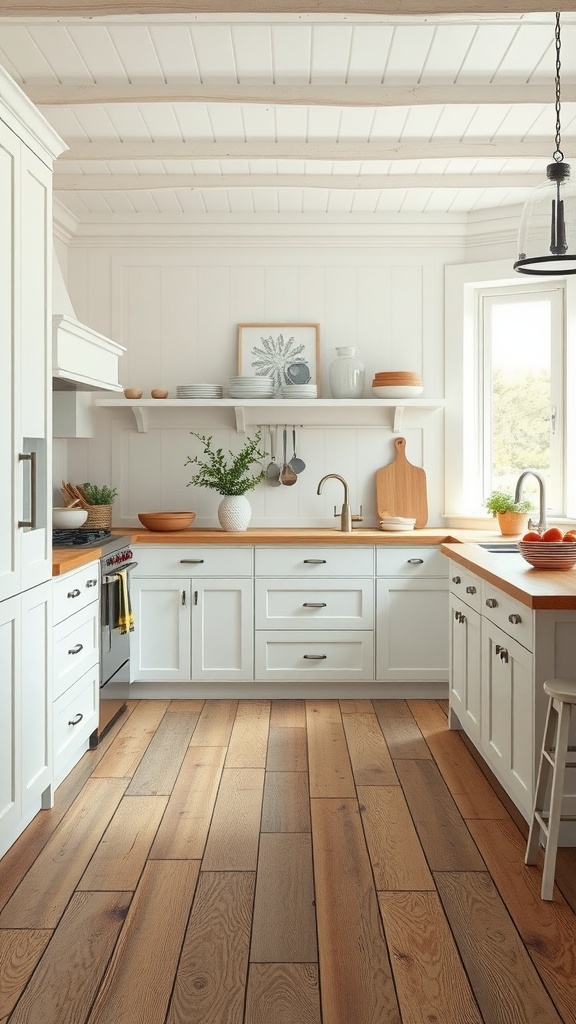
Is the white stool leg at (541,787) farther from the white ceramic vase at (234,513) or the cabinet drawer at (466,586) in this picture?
the white ceramic vase at (234,513)

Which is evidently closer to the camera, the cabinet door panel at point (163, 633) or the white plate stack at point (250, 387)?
the cabinet door panel at point (163, 633)

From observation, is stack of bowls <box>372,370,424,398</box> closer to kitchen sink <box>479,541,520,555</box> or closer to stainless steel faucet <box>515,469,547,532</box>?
stainless steel faucet <box>515,469,547,532</box>

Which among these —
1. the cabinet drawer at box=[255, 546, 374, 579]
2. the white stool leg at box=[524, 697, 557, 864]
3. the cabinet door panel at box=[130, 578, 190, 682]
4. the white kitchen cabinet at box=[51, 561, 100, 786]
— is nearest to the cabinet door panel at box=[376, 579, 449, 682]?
the cabinet drawer at box=[255, 546, 374, 579]

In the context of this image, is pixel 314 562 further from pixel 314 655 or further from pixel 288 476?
pixel 288 476

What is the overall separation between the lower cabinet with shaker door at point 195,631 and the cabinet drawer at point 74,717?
802 millimetres

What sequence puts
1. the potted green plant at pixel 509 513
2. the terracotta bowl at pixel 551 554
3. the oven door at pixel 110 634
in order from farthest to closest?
the potted green plant at pixel 509 513 < the oven door at pixel 110 634 < the terracotta bowl at pixel 551 554

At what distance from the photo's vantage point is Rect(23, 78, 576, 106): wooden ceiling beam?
350cm

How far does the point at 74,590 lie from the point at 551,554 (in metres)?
1.90

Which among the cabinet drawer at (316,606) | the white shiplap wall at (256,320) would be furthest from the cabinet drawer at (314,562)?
the white shiplap wall at (256,320)

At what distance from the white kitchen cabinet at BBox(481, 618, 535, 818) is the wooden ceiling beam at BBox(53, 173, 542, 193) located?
2.44 m

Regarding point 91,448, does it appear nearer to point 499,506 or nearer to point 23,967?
point 499,506

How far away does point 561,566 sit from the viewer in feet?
10.9

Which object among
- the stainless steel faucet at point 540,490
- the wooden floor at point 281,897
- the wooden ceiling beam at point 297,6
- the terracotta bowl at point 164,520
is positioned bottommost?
the wooden floor at point 281,897

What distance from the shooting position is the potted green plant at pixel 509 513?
473 cm
